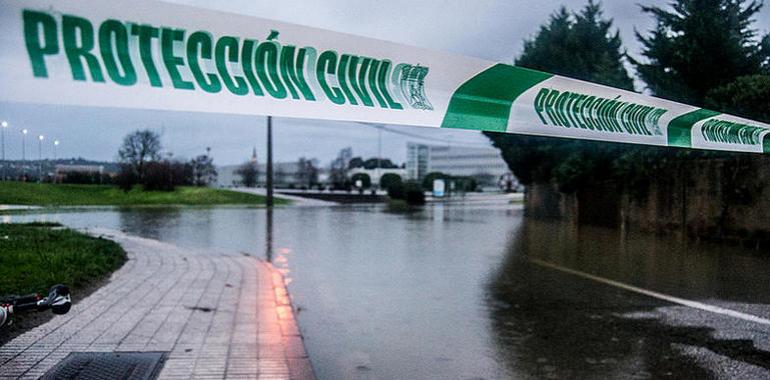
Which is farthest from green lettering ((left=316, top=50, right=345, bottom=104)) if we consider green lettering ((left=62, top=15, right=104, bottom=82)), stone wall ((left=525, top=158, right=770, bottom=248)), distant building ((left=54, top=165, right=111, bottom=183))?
stone wall ((left=525, top=158, right=770, bottom=248))

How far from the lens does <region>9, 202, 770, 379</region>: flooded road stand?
15.9ft

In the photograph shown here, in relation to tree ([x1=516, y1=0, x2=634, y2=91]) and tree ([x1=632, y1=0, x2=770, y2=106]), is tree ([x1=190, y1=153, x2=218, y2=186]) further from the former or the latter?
tree ([x1=632, y1=0, x2=770, y2=106])

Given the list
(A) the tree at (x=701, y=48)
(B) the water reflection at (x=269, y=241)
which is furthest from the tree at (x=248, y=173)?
(A) the tree at (x=701, y=48)

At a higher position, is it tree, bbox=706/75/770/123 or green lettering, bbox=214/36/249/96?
tree, bbox=706/75/770/123

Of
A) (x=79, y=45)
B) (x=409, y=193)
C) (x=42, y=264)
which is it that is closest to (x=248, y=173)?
(x=409, y=193)

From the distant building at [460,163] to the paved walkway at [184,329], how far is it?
260ft

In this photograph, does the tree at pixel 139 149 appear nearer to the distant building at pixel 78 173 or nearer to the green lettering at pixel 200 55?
the distant building at pixel 78 173

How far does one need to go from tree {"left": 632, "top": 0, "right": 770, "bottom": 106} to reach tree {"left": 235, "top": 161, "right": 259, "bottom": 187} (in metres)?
55.9

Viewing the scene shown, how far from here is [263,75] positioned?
8.91 ft

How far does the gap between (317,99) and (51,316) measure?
422 cm

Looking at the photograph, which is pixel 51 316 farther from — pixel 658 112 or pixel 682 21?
pixel 682 21

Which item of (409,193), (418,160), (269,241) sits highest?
(418,160)

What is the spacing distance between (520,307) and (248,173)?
58.7 metres

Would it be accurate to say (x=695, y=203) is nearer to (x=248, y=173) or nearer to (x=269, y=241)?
(x=269, y=241)
